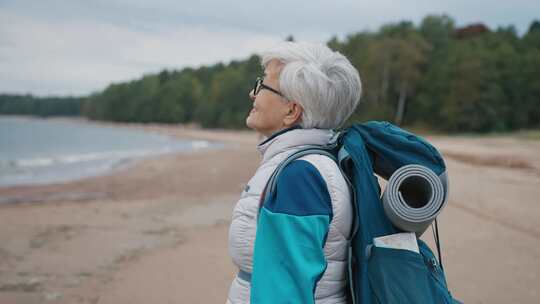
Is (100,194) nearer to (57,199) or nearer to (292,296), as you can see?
(57,199)

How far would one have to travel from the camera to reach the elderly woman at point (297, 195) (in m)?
1.22

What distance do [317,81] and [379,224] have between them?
0.50 metres

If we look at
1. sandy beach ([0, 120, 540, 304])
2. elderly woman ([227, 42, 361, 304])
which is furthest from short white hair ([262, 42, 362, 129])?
sandy beach ([0, 120, 540, 304])

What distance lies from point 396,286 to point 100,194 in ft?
36.9

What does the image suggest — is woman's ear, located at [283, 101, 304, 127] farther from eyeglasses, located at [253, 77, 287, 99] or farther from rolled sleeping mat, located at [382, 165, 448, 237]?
rolled sleeping mat, located at [382, 165, 448, 237]

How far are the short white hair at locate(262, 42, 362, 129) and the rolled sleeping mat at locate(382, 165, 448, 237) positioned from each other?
0.32m

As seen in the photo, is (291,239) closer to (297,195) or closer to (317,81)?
(297,195)

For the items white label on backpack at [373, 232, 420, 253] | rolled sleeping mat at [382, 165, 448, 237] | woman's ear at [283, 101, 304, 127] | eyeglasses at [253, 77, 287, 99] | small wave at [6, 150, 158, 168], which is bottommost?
small wave at [6, 150, 158, 168]

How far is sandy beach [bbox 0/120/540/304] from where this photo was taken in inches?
176

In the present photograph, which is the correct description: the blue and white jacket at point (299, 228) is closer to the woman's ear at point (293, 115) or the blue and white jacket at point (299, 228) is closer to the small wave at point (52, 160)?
the woman's ear at point (293, 115)

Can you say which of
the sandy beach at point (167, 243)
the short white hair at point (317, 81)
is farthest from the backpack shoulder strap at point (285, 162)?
the sandy beach at point (167, 243)

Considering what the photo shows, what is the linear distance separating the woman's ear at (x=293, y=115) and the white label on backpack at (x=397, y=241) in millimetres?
479

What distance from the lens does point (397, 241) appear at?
1.31 metres

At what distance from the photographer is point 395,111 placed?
45.0m
